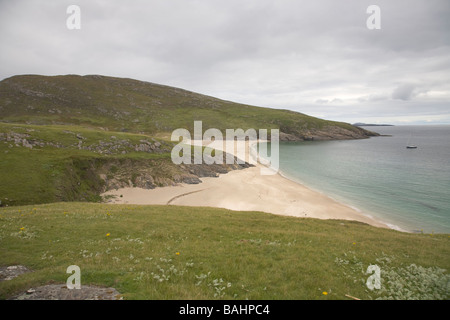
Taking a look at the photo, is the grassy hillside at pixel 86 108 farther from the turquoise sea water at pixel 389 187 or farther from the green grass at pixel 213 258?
the green grass at pixel 213 258

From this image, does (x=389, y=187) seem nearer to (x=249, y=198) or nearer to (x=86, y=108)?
(x=249, y=198)

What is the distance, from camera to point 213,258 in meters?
13.7

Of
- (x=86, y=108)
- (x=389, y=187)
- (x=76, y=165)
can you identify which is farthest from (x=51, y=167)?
(x=86, y=108)

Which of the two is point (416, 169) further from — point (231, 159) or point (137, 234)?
point (137, 234)

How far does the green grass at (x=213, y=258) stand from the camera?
10148mm

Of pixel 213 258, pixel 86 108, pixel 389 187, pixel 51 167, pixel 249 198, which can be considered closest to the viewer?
pixel 213 258

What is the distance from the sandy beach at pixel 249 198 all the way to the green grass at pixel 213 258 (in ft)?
65.8

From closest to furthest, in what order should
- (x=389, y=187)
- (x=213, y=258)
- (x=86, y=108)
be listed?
(x=213, y=258), (x=389, y=187), (x=86, y=108)

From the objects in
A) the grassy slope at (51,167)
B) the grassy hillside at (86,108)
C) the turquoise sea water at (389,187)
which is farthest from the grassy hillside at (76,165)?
the grassy hillside at (86,108)

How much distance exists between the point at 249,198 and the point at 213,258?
36.4 m

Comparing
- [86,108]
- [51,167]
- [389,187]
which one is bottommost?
[389,187]

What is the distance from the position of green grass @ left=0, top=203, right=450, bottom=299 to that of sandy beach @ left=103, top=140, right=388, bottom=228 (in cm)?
2007

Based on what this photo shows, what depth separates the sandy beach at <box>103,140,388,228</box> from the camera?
42.2 meters
